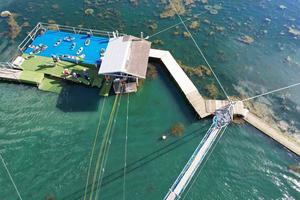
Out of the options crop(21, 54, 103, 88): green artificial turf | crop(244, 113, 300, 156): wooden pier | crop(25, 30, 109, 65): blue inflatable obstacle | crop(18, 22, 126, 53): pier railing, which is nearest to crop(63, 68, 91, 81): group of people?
crop(21, 54, 103, 88): green artificial turf

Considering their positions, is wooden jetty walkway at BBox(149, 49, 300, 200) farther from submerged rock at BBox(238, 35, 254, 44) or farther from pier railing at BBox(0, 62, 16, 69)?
pier railing at BBox(0, 62, 16, 69)

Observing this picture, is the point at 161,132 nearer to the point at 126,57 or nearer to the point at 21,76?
the point at 126,57

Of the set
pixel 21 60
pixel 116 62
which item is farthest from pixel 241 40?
pixel 21 60

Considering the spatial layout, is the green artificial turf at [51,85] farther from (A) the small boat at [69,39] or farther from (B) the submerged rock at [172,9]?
(B) the submerged rock at [172,9]

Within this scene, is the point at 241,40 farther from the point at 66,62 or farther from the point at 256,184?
the point at 66,62

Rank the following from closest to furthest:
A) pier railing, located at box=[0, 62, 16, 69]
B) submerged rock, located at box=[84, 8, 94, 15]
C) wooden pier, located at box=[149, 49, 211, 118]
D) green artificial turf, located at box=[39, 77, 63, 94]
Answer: wooden pier, located at box=[149, 49, 211, 118] < green artificial turf, located at box=[39, 77, 63, 94] < pier railing, located at box=[0, 62, 16, 69] < submerged rock, located at box=[84, 8, 94, 15]

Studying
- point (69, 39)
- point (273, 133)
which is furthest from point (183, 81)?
point (69, 39)
